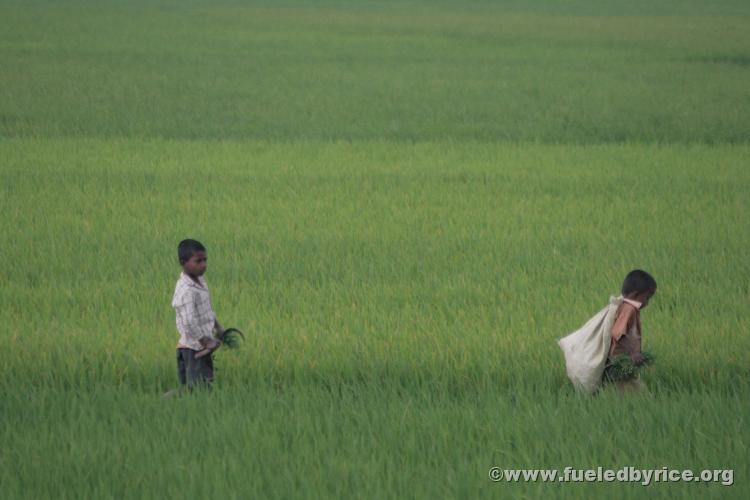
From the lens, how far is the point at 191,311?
423 cm

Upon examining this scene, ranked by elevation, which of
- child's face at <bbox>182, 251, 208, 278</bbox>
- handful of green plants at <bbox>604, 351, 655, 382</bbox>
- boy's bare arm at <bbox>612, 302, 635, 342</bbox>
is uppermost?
child's face at <bbox>182, 251, 208, 278</bbox>

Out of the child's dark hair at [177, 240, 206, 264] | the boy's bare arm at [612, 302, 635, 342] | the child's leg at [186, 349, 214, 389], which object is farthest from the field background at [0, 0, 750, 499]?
the child's dark hair at [177, 240, 206, 264]

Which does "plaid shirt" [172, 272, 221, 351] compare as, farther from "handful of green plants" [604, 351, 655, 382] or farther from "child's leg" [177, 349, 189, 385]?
"handful of green plants" [604, 351, 655, 382]

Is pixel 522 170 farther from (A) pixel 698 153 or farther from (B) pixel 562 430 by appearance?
(B) pixel 562 430

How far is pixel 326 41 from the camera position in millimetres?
27125

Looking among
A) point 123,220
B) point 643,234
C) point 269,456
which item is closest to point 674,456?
point 269,456

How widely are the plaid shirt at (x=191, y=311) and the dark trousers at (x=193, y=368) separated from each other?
0.06 meters

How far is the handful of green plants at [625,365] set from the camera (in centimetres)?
412

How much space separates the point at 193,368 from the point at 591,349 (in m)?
1.60

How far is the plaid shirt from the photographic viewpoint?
166 inches

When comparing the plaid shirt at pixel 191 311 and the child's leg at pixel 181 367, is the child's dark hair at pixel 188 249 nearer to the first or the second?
the plaid shirt at pixel 191 311

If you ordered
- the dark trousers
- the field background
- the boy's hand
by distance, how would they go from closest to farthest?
the field background, the boy's hand, the dark trousers

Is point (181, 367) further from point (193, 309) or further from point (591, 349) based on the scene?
point (591, 349)

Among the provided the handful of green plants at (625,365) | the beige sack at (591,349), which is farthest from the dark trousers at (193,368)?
the handful of green plants at (625,365)
